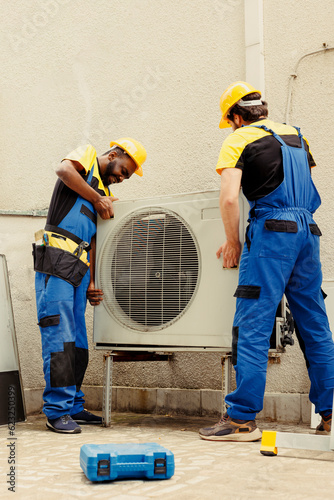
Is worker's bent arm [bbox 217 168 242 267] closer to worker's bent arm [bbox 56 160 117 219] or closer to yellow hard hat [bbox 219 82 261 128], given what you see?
yellow hard hat [bbox 219 82 261 128]

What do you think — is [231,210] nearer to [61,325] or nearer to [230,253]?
[230,253]

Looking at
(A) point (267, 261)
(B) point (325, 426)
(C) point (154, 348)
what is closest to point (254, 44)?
(A) point (267, 261)

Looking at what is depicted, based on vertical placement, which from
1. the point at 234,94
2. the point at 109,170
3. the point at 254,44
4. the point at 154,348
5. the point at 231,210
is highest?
the point at 254,44

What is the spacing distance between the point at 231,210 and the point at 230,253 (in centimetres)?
21

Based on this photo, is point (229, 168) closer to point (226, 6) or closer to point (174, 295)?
point (174, 295)

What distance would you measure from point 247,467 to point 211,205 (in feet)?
4.25

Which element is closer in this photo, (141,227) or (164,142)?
(141,227)

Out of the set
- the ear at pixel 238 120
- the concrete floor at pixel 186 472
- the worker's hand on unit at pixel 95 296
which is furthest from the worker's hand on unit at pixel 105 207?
the concrete floor at pixel 186 472

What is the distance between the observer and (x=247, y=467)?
1.92 metres

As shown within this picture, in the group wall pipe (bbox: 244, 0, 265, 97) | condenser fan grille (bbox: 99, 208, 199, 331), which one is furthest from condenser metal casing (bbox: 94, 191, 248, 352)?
wall pipe (bbox: 244, 0, 265, 97)

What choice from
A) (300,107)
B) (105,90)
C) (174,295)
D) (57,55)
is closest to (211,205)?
(174,295)

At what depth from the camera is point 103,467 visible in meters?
1.72

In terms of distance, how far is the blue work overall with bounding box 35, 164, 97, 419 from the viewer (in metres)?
2.86

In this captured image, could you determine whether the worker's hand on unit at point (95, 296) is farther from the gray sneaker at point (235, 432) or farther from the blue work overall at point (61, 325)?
the gray sneaker at point (235, 432)
